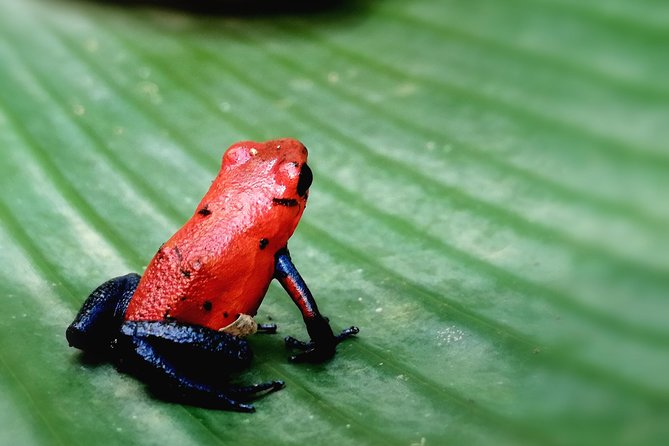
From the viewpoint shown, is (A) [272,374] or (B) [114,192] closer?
(A) [272,374]

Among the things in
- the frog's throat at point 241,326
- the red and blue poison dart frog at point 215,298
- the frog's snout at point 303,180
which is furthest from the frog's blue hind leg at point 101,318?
the frog's snout at point 303,180

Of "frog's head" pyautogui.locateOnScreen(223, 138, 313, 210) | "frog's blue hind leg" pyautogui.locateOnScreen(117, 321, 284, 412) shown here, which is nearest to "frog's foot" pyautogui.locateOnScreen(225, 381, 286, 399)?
"frog's blue hind leg" pyautogui.locateOnScreen(117, 321, 284, 412)

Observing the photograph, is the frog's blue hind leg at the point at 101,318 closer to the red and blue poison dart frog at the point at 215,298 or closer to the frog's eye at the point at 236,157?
the red and blue poison dart frog at the point at 215,298

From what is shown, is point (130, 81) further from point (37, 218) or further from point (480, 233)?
point (480, 233)

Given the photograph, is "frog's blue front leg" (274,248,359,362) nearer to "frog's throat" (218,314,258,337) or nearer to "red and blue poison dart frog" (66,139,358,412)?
"red and blue poison dart frog" (66,139,358,412)

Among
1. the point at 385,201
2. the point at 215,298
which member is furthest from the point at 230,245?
the point at 385,201

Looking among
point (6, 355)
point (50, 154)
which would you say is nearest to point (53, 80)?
point (50, 154)
